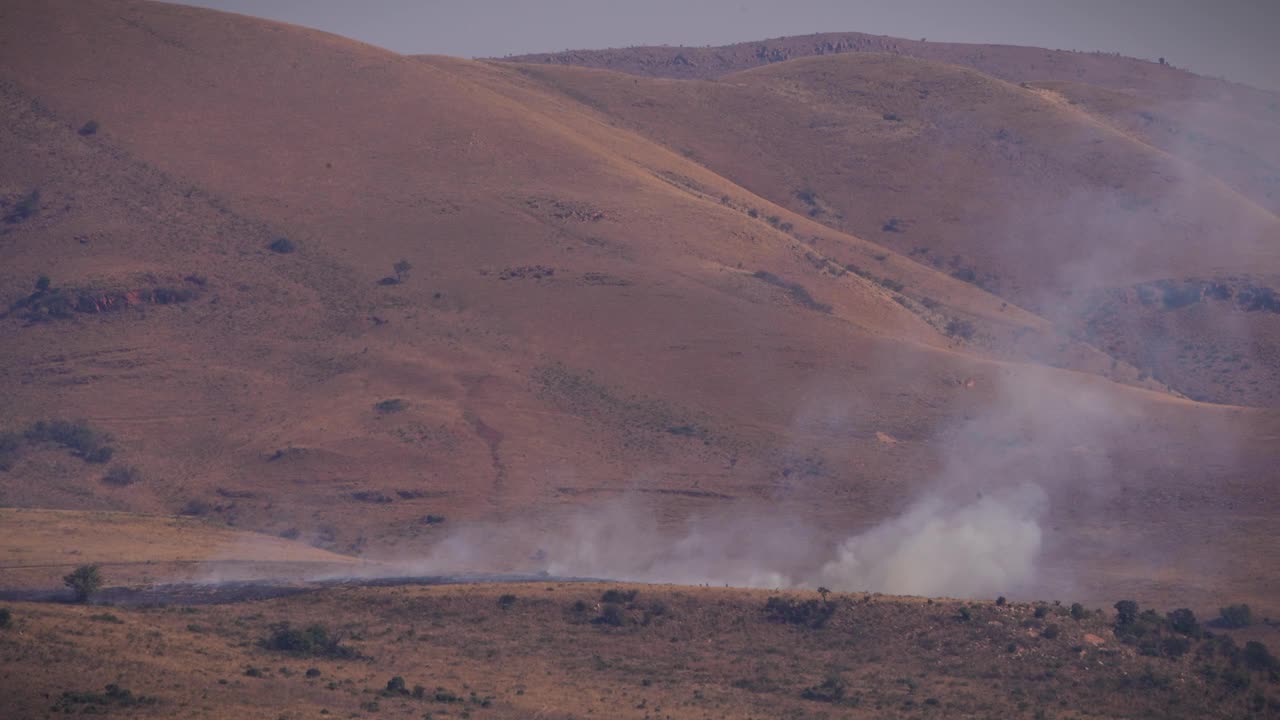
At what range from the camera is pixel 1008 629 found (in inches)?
1881

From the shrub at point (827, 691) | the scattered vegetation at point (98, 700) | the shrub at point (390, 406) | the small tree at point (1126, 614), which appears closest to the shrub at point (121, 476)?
the shrub at point (390, 406)

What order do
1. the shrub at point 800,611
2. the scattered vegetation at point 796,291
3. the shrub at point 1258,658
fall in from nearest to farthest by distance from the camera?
1. the shrub at point 1258,658
2. the shrub at point 800,611
3. the scattered vegetation at point 796,291

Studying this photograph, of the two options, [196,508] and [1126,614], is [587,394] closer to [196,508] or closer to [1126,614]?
[196,508]

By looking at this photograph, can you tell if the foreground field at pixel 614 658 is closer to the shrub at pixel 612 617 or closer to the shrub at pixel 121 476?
the shrub at pixel 612 617

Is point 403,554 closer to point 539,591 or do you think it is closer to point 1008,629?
point 539,591

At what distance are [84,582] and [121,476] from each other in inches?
1099

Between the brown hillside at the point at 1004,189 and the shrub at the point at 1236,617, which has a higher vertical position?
the brown hillside at the point at 1004,189

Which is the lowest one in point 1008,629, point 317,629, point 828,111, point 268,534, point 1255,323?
point 268,534

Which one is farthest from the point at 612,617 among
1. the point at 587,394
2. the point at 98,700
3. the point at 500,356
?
the point at 500,356

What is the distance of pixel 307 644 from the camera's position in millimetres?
46250

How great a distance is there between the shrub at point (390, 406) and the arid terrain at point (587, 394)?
513mm

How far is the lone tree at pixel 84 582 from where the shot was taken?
49562 millimetres

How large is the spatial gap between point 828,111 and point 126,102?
82920 millimetres

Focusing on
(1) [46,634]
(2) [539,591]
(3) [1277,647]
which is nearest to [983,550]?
(3) [1277,647]
